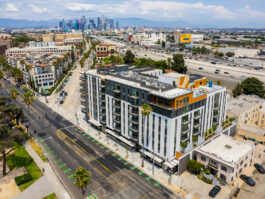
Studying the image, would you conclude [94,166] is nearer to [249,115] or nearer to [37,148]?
[37,148]

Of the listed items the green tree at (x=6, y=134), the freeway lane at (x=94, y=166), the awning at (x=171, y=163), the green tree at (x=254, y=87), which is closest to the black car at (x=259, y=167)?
the awning at (x=171, y=163)

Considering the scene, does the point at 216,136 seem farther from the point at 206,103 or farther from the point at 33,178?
the point at 33,178

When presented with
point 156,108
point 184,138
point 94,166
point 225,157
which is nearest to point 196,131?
point 184,138

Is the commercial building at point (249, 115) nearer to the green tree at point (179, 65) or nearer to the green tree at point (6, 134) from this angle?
the green tree at point (179, 65)

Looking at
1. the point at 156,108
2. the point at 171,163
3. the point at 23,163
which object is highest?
the point at 156,108

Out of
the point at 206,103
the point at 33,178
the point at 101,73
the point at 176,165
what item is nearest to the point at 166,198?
the point at 176,165

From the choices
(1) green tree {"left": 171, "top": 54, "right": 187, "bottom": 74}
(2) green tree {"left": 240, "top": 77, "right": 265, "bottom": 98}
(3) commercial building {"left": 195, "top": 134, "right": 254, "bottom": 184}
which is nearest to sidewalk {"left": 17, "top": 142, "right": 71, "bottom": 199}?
(3) commercial building {"left": 195, "top": 134, "right": 254, "bottom": 184}

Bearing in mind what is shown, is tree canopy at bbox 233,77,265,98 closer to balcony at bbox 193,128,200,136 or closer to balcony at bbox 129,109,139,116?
balcony at bbox 193,128,200,136
